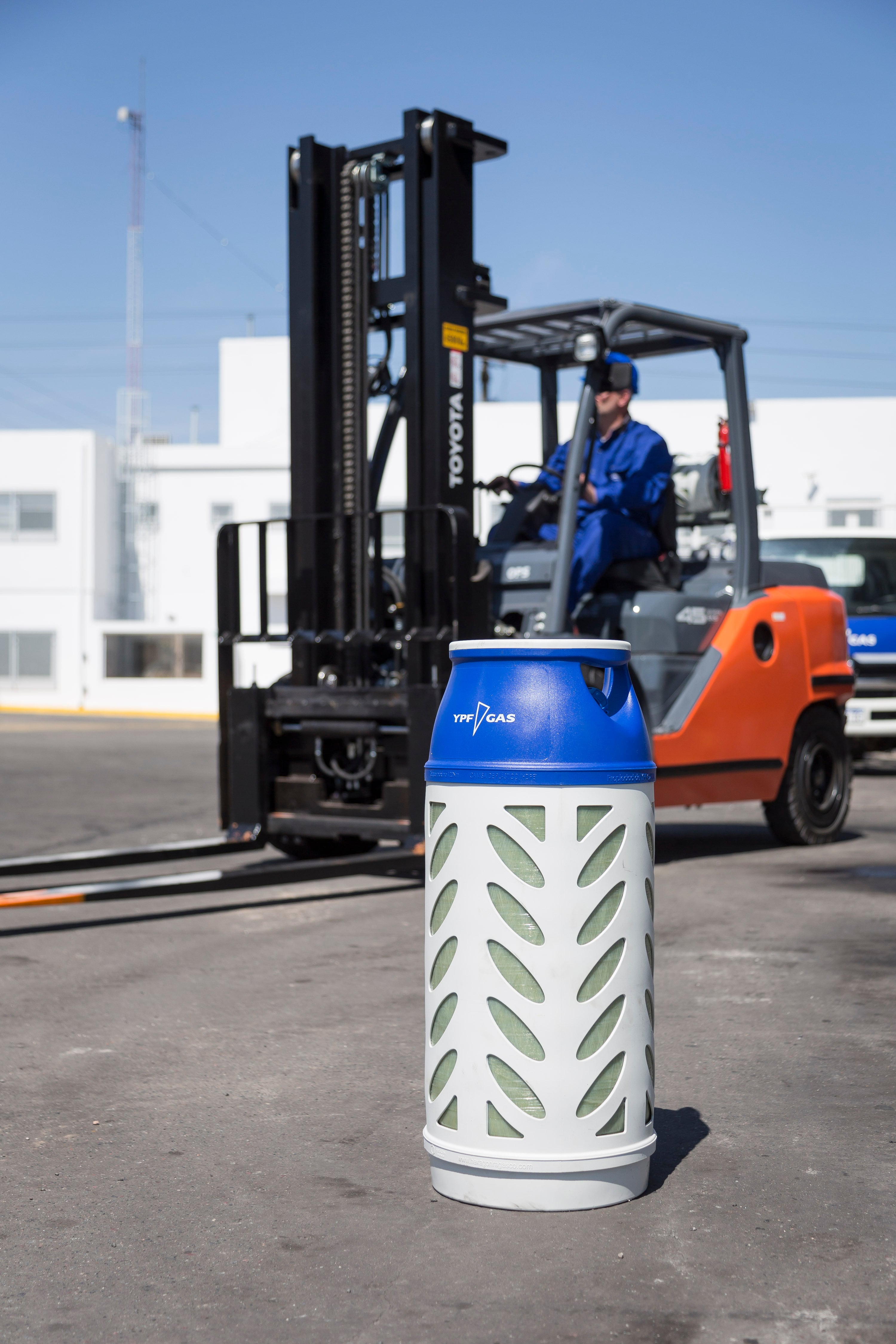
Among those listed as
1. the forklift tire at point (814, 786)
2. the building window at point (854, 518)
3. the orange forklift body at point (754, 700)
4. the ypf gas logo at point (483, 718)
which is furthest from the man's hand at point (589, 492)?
→ the building window at point (854, 518)

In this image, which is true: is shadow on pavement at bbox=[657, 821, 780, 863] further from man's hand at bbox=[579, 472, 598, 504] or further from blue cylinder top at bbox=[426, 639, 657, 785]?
blue cylinder top at bbox=[426, 639, 657, 785]

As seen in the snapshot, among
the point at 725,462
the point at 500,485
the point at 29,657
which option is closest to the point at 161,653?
the point at 29,657

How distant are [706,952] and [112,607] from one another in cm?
4000

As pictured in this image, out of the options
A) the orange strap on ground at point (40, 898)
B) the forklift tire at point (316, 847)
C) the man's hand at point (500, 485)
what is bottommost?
the forklift tire at point (316, 847)

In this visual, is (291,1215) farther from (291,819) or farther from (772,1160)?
(291,819)

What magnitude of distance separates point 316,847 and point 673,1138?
5.11 m

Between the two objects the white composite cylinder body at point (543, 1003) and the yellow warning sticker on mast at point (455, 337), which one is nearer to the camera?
the white composite cylinder body at point (543, 1003)

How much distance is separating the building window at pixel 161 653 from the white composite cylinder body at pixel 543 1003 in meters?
39.6

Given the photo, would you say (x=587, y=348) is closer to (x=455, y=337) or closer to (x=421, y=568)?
(x=455, y=337)

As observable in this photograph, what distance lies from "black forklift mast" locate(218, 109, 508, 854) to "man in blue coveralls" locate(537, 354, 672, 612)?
0.66m

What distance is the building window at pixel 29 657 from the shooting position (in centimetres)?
4212

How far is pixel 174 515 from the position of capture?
45.2 meters

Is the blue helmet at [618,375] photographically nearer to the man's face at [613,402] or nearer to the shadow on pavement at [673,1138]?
the man's face at [613,402]

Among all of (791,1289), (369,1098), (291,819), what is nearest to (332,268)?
(291,819)
